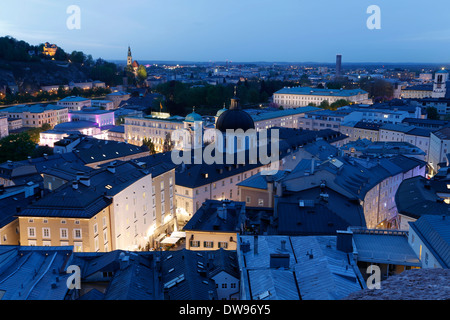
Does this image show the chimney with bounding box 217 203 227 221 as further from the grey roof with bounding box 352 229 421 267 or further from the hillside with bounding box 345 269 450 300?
the hillside with bounding box 345 269 450 300

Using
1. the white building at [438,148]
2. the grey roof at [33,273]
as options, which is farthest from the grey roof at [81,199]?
the white building at [438,148]

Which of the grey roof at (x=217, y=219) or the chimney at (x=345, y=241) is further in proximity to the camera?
the grey roof at (x=217, y=219)

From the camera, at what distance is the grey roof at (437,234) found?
1648 cm

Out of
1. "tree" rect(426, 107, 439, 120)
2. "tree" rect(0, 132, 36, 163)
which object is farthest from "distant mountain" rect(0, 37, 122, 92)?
"tree" rect(426, 107, 439, 120)

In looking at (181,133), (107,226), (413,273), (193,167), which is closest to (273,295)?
(413,273)

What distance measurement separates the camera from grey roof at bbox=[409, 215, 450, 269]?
16.5 m

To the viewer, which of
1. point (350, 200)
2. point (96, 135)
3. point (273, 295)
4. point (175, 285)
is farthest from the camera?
point (96, 135)

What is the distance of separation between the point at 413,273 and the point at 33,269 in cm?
1649

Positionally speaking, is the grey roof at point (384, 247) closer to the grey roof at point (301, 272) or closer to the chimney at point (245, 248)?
the grey roof at point (301, 272)

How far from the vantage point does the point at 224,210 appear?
1005 inches

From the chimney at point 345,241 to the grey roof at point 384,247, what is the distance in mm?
477

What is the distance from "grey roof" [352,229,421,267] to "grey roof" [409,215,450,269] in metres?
0.89
